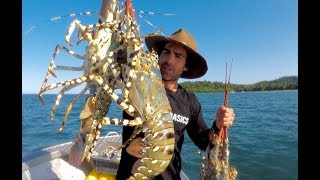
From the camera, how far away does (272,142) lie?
14.8 meters

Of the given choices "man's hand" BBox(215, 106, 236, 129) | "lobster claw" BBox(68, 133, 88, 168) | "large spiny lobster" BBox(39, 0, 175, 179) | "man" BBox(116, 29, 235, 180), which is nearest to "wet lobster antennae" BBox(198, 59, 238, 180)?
"man" BBox(116, 29, 235, 180)

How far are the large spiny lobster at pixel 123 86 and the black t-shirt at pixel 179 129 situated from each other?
0.55 feet

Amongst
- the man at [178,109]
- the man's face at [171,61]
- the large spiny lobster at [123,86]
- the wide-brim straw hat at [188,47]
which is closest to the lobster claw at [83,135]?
the large spiny lobster at [123,86]

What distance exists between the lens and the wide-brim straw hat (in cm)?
348

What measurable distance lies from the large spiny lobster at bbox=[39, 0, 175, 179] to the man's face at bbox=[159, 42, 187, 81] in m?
0.54

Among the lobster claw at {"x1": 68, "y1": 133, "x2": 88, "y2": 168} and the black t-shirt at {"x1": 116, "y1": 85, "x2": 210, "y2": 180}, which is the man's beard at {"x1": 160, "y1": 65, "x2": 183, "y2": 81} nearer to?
the black t-shirt at {"x1": 116, "y1": 85, "x2": 210, "y2": 180}

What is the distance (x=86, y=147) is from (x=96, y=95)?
67 centimetres

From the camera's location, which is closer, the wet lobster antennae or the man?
the man

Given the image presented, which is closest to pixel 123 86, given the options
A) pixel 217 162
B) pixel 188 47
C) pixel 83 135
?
pixel 83 135

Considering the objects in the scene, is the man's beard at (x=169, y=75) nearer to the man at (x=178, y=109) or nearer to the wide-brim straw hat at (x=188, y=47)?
the man at (x=178, y=109)

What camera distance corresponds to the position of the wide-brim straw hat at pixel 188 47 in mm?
3482

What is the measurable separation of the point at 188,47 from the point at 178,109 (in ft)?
2.71
